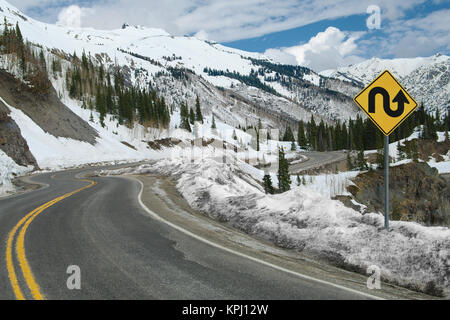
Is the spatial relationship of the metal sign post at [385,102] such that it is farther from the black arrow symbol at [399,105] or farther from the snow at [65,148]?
the snow at [65,148]

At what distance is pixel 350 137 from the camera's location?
10256 cm

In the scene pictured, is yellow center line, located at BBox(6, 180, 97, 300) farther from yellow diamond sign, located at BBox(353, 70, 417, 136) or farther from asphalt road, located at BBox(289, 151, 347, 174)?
asphalt road, located at BBox(289, 151, 347, 174)

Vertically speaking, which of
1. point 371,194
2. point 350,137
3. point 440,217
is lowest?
point 440,217

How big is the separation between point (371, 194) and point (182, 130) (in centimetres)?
8042

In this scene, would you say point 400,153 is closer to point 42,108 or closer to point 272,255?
point 272,255

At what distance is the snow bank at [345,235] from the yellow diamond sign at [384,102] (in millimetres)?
2081

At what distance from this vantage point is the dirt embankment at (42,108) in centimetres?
5147

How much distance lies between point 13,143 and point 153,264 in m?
40.4

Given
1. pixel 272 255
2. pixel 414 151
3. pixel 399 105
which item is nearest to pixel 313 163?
pixel 414 151

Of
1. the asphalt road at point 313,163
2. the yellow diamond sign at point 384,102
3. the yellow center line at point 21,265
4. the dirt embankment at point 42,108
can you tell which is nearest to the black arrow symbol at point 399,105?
the yellow diamond sign at point 384,102

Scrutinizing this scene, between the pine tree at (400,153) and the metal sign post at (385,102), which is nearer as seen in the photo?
the metal sign post at (385,102)

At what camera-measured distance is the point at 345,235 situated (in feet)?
20.2
